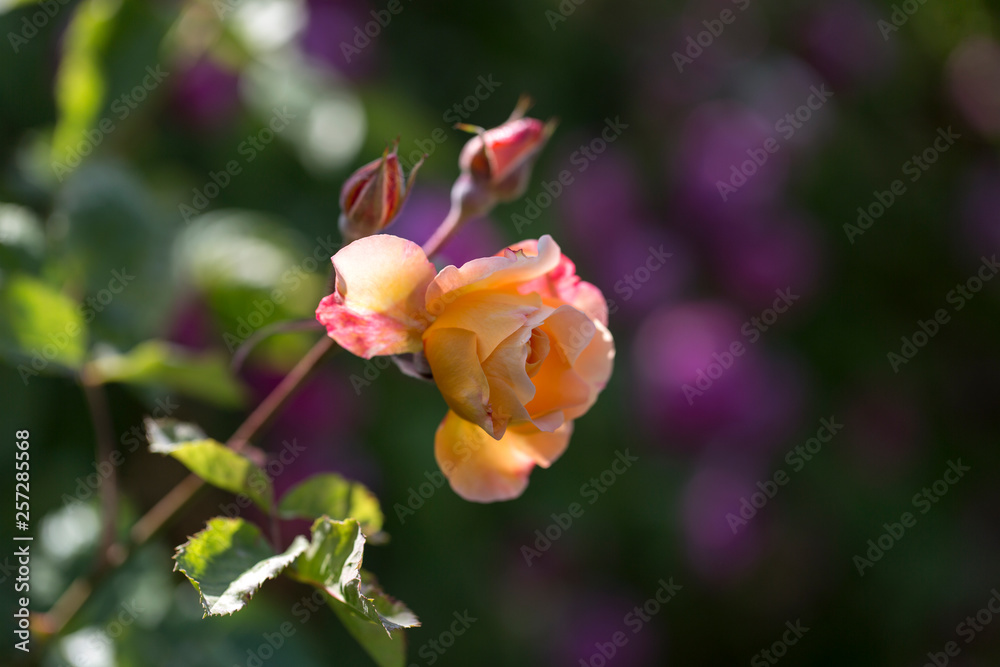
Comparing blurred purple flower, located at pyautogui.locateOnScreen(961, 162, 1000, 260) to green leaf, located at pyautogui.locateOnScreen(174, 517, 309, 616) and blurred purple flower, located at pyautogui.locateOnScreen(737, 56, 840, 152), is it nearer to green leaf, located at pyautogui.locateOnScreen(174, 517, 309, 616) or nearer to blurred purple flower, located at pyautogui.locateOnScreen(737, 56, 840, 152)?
blurred purple flower, located at pyautogui.locateOnScreen(737, 56, 840, 152)

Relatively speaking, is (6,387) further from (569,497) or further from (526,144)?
(569,497)

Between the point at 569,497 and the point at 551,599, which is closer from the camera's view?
the point at 569,497

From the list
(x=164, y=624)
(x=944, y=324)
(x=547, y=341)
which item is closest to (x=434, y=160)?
(x=164, y=624)

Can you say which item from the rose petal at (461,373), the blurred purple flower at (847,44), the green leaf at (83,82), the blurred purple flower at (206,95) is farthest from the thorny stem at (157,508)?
the blurred purple flower at (847,44)

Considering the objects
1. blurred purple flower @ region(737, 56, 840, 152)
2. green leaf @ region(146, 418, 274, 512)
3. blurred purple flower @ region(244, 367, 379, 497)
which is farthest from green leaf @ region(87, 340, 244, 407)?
blurred purple flower @ region(737, 56, 840, 152)

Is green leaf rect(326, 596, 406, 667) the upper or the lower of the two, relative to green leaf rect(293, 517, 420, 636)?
lower

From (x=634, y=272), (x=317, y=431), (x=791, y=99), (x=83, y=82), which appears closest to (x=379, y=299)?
(x=83, y=82)
